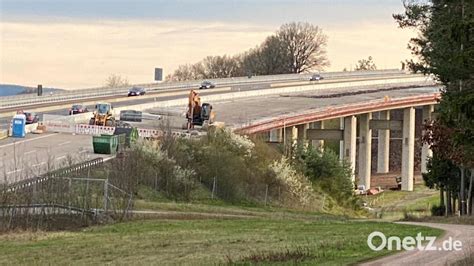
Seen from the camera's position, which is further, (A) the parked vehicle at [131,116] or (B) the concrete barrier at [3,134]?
(A) the parked vehicle at [131,116]

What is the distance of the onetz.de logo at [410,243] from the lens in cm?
2530

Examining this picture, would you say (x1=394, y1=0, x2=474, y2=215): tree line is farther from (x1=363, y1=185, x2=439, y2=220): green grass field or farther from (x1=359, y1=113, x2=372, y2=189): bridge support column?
(x1=359, y1=113, x2=372, y2=189): bridge support column

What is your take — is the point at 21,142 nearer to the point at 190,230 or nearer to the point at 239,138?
the point at 239,138

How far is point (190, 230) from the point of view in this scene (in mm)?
35312

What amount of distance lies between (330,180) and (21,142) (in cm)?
1943

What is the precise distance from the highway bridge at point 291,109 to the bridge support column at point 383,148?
104 millimetres

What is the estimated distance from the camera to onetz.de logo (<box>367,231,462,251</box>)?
25.3 m

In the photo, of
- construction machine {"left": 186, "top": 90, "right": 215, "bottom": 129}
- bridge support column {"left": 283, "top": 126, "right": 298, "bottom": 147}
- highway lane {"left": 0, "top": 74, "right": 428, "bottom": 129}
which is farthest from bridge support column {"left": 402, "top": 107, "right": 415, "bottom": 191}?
construction machine {"left": 186, "top": 90, "right": 215, "bottom": 129}

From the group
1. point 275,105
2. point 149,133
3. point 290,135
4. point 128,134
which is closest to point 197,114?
point 290,135

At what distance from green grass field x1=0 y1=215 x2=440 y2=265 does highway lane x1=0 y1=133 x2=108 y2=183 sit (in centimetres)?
1177

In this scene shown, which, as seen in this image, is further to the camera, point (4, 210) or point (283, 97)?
point (283, 97)

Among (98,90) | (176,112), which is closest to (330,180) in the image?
(176,112)

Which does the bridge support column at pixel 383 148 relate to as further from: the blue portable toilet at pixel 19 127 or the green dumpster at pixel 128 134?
the green dumpster at pixel 128 134

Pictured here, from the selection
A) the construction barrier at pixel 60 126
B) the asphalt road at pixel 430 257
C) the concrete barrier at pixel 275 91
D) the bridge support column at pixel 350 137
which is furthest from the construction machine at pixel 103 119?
the asphalt road at pixel 430 257
